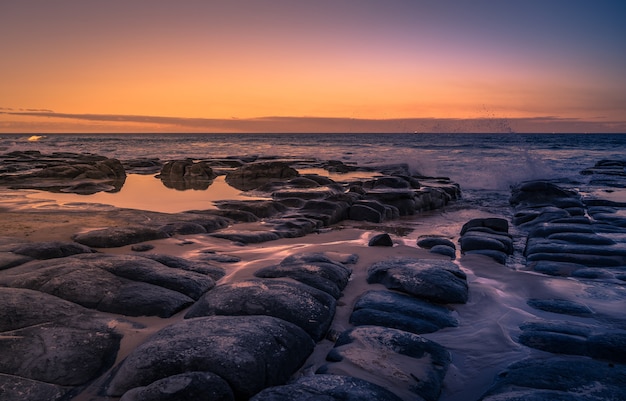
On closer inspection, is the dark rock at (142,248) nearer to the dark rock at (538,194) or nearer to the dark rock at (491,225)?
the dark rock at (491,225)

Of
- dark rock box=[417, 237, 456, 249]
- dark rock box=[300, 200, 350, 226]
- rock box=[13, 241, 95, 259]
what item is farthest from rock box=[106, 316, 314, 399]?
dark rock box=[300, 200, 350, 226]

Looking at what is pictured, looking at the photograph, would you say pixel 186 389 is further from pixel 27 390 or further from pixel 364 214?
pixel 364 214

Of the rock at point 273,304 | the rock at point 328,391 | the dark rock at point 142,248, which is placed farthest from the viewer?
the dark rock at point 142,248

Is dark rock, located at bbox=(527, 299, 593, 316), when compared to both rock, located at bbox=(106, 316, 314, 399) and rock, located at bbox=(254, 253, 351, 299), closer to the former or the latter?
rock, located at bbox=(254, 253, 351, 299)

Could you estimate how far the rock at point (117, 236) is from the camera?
635cm

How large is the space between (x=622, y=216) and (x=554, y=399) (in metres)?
9.50

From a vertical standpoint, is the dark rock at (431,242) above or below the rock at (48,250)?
below

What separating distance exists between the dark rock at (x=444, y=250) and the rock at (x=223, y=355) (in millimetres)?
3984

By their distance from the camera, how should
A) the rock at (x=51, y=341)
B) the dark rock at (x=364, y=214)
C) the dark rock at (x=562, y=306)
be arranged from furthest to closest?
the dark rock at (x=364, y=214)
the dark rock at (x=562, y=306)
the rock at (x=51, y=341)

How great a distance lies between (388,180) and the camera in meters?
14.7

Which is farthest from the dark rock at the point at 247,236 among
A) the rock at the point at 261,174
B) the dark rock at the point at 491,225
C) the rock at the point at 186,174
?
the rock at the point at 261,174

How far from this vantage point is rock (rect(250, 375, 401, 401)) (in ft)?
8.22

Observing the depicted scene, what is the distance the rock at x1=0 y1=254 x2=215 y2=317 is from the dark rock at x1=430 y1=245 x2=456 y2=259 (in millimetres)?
3607

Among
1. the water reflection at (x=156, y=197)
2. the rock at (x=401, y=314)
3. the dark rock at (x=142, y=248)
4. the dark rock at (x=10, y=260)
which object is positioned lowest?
the water reflection at (x=156, y=197)
